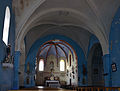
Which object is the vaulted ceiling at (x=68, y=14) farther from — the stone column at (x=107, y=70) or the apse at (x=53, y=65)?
the apse at (x=53, y=65)

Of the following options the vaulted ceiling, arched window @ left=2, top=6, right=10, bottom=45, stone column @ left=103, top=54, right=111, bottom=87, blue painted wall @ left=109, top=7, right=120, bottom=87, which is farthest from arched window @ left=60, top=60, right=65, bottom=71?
arched window @ left=2, top=6, right=10, bottom=45

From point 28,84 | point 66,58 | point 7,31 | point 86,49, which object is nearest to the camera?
point 7,31

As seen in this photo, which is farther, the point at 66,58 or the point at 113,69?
the point at 66,58

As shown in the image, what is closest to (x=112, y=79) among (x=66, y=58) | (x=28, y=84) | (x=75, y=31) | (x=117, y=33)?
(x=117, y=33)

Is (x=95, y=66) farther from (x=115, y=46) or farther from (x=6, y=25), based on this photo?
(x=6, y=25)

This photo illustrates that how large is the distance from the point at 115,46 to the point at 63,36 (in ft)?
29.2

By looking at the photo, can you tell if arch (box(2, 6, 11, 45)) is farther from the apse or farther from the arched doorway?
the apse

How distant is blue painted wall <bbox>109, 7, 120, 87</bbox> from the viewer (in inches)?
439

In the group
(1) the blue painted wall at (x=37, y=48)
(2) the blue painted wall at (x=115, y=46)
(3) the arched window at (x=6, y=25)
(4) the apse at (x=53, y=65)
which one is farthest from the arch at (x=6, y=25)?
(4) the apse at (x=53, y=65)

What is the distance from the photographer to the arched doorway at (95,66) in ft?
58.0

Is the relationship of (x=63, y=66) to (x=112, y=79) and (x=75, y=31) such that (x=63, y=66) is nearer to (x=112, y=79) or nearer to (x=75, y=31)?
(x=75, y=31)

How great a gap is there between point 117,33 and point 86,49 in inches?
294

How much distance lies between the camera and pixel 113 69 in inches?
458

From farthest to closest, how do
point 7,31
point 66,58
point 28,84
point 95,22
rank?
point 66,58, point 28,84, point 95,22, point 7,31
